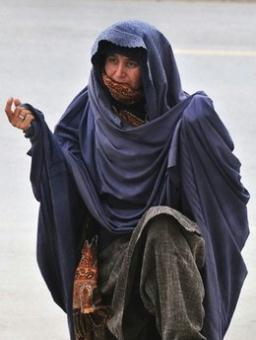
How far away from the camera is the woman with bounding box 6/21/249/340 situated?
3.53 metres

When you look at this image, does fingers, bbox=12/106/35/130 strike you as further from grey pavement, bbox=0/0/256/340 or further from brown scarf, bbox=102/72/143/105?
grey pavement, bbox=0/0/256/340

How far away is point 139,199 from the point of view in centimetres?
368

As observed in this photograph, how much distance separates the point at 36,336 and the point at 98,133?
3.70ft

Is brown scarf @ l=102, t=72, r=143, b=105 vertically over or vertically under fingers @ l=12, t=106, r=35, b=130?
over

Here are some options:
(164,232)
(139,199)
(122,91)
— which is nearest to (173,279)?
(164,232)

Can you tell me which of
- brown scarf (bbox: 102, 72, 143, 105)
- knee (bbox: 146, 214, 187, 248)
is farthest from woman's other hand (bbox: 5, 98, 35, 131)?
knee (bbox: 146, 214, 187, 248)

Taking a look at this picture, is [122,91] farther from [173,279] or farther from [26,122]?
[173,279]

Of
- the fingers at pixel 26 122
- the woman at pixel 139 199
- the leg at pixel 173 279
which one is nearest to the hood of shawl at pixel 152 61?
the woman at pixel 139 199

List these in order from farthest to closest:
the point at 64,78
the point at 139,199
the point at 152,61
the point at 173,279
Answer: the point at 64,78 < the point at 139,199 < the point at 152,61 < the point at 173,279

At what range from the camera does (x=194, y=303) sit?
353cm

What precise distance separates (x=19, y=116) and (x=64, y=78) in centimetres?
382

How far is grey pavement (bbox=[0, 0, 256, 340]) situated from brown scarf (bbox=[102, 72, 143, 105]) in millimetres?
1211

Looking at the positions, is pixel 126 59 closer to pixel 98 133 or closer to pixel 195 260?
pixel 98 133

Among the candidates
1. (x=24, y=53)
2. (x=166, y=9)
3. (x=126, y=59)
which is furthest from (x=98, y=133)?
(x=166, y=9)
